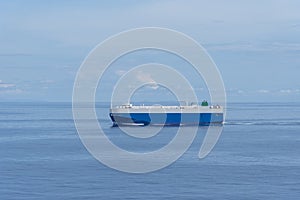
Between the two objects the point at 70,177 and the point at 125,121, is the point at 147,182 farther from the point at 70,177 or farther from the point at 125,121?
the point at 125,121

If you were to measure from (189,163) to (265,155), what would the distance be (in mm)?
9920

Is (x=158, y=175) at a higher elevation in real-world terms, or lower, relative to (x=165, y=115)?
lower

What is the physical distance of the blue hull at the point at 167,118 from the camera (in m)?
100

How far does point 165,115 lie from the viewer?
10256 cm

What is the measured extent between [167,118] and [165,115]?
82cm

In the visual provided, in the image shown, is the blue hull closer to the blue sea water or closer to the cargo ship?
the cargo ship

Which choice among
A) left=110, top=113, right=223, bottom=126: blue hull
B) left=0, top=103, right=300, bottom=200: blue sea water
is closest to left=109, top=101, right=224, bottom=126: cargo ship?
left=110, top=113, right=223, bottom=126: blue hull

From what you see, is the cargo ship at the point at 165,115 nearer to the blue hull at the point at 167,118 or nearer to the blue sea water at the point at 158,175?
the blue hull at the point at 167,118

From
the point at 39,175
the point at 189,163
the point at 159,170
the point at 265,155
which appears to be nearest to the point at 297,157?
the point at 265,155

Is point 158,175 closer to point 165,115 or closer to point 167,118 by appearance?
point 165,115

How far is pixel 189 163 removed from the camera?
5656 centimetres

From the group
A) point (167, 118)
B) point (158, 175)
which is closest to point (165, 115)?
point (167, 118)

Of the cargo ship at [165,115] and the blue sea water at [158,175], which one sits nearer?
the blue sea water at [158,175]

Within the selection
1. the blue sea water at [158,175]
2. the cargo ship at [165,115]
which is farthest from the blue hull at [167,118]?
the blue sea water at [158,175]
